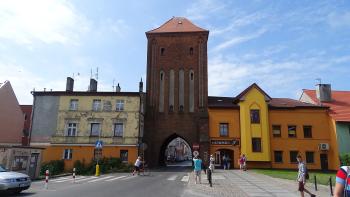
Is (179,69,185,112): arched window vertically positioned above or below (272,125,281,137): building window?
above

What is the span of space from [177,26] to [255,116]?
18.5 metres

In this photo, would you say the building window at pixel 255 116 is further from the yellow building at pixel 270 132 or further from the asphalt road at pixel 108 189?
the asphalt road at pixel 108 189

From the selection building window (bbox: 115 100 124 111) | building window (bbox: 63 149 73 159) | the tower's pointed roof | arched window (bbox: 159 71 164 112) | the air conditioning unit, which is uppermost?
the tower's pointed roof

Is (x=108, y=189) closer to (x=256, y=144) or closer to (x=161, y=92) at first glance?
(x=256, y=144)

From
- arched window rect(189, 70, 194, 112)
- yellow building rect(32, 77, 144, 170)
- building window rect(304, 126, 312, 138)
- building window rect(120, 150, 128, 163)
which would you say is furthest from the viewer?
arched window rect(189, 70, 194, 112)

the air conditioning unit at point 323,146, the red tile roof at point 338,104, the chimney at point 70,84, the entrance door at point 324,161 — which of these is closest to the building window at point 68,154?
the chimney at point 70,84

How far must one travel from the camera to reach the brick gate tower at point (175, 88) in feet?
141

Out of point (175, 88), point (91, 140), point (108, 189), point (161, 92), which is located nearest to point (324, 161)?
point (175, 88)

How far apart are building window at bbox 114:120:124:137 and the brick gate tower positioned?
14.8 feet

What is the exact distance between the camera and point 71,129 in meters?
39.8

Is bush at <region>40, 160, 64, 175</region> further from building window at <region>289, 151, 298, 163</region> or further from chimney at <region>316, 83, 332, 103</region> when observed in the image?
chimney at <region>316, 83, 332, 103</region>

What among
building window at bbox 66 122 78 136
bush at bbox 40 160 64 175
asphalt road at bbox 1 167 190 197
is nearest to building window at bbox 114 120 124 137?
building window at bbox 66 122 78 136

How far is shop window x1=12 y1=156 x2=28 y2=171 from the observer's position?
20953mm

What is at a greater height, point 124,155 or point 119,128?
point 119,128
